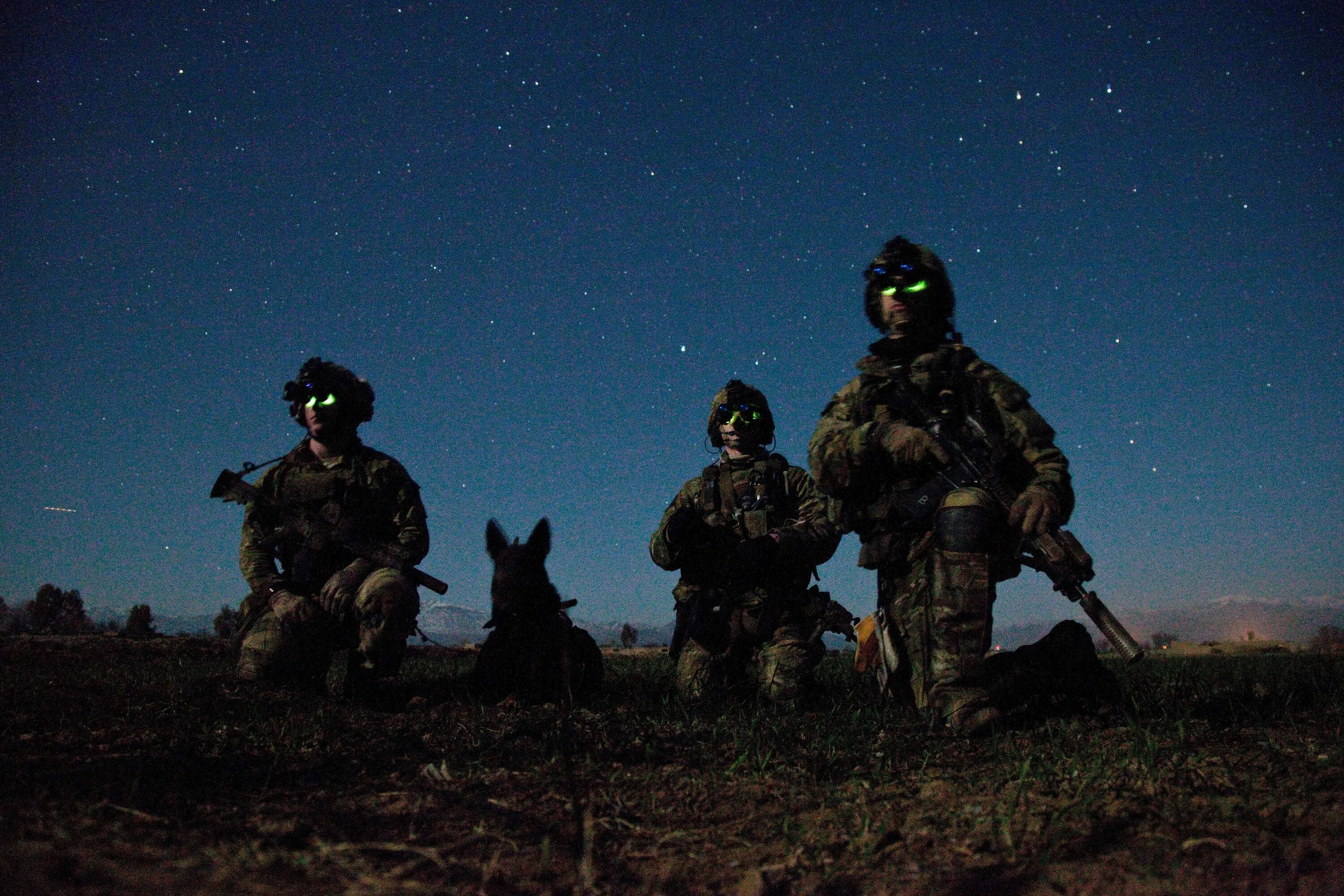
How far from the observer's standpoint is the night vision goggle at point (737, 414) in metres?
5.79

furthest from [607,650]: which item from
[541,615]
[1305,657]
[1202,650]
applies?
[1202,650]

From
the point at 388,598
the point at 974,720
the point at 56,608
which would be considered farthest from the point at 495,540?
the point at 56,608

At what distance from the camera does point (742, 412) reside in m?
5.80

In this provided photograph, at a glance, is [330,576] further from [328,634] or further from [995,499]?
[995,499]

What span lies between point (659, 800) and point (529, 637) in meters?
2.14

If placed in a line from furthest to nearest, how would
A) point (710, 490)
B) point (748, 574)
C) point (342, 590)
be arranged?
point (710, 490) → point (748, 574) → point (342, 590)

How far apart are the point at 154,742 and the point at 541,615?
1.70m

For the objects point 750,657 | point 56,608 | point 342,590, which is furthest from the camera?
point 56,608

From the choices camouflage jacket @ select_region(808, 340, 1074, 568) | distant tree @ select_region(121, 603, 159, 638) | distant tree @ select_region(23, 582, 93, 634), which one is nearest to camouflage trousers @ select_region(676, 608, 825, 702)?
camouflage jacket @ select_region(808, 340, 1074, 568)

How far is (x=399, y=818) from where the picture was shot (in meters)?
2.19

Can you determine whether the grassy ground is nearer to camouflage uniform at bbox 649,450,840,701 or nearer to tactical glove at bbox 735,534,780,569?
camouflage uniform at bbox 649,450,840,701

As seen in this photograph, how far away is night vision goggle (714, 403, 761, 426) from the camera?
5.79m

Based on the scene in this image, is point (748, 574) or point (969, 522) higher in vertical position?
point (969, 522)

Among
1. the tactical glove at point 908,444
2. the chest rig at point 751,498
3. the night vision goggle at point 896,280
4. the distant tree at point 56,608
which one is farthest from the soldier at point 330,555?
the distant tree at point 56,608
